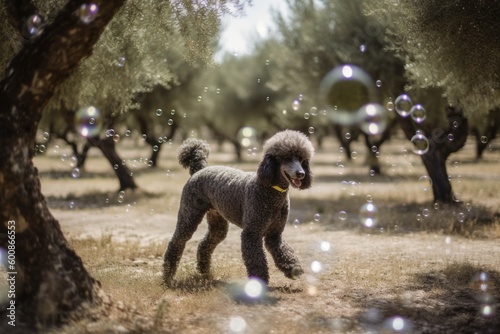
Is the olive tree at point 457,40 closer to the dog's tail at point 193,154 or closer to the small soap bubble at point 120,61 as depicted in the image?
the dog's tail at point 193,154

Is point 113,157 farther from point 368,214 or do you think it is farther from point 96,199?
point 368,214

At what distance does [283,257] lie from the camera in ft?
21.0

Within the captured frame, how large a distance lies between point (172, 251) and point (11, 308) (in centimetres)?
273

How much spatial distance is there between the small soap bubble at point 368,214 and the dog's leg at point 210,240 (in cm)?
608

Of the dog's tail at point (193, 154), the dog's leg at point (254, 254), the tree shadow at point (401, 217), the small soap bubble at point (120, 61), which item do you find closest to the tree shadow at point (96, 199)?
the tree shadow at point (401, 217)

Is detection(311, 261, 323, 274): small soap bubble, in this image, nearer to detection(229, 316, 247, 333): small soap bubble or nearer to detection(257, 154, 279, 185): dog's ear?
detection(257, 154, 279, 185): dog's ear

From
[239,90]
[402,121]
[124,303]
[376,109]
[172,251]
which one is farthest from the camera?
[239,90]

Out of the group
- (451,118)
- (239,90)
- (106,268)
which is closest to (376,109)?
(451,118)

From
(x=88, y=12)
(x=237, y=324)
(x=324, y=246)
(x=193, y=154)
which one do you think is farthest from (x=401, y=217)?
(x=88, y=12)

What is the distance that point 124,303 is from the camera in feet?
18.1

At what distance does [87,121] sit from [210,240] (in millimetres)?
10668

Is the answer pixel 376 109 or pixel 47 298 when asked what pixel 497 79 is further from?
pixel 376 109

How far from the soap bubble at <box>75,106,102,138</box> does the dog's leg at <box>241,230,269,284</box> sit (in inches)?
457

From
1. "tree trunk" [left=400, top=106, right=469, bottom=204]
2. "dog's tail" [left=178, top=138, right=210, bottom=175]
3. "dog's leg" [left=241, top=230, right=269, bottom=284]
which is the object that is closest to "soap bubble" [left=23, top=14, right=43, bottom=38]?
"dog's tail" [left=178, top=138, right=210, bottom=175]
